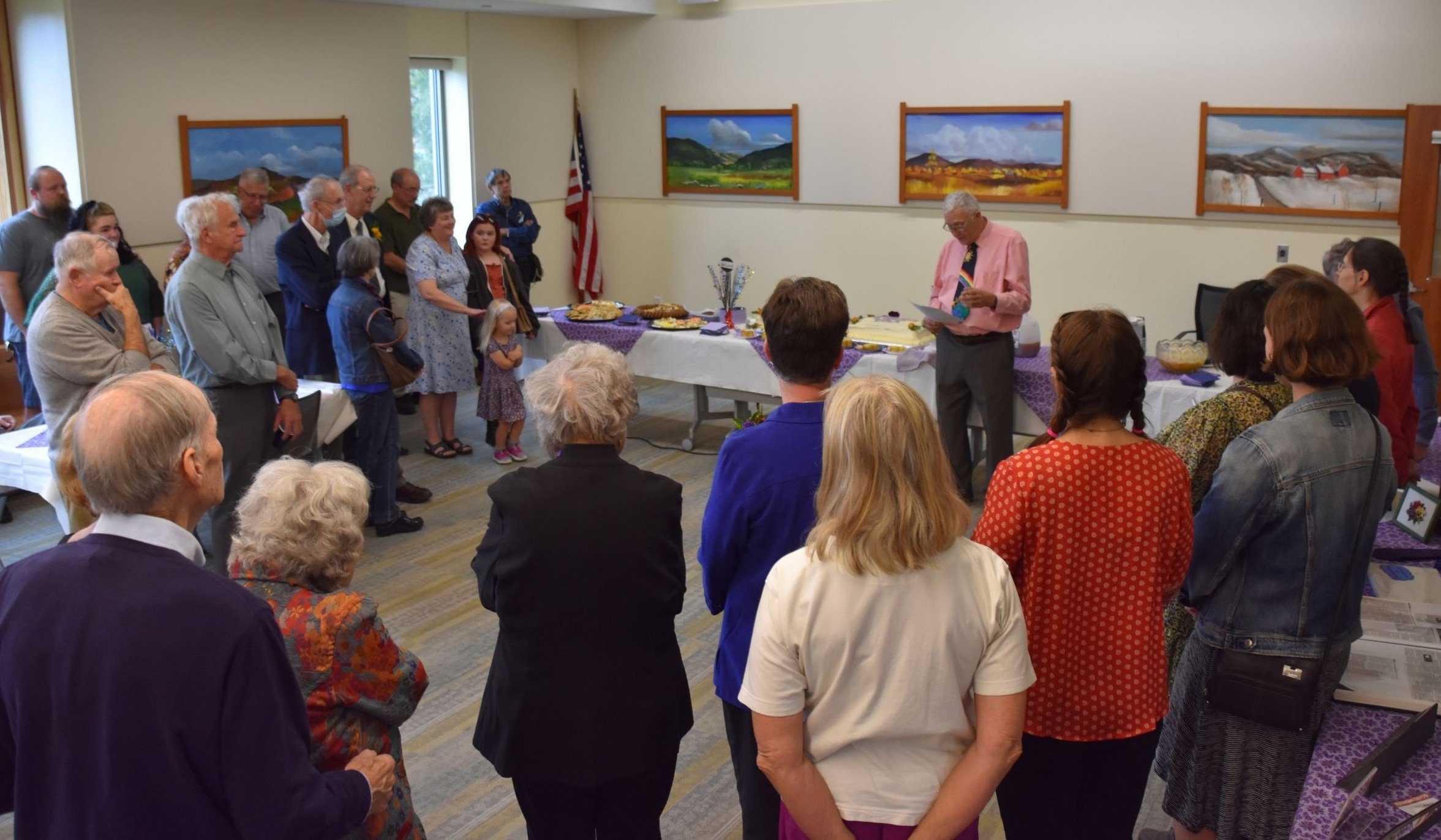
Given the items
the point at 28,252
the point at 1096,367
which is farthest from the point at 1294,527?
the point at 28,252

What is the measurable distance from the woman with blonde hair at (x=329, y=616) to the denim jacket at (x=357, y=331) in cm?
351

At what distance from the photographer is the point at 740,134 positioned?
9.78 meters

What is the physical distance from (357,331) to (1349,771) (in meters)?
4.52

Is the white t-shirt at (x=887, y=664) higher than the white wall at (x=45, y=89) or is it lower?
lower

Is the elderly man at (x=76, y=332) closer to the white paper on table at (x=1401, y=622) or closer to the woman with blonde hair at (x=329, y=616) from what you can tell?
the woman with blonde hair at (x=329, y=616)

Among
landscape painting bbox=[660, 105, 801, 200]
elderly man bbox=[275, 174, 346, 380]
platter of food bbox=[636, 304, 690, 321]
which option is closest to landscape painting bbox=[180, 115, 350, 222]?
elderly man bbox=[275, 174, 346, 380]

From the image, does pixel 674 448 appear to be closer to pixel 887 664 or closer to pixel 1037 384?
pixel 1037 384

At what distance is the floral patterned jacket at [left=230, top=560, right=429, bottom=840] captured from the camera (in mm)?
2029

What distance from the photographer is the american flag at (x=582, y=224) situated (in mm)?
10492

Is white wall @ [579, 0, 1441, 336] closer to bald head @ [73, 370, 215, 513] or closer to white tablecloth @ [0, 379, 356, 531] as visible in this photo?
white tablecloth @ [0, 379, 356, 531]

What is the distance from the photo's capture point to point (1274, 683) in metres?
2.41

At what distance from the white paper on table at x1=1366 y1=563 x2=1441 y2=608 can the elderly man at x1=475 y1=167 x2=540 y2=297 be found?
6457 millimetres

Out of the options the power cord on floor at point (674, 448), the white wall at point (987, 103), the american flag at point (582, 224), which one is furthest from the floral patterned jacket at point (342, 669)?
the american flag at point (582, 224)

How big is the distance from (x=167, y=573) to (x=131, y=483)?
0.45ft
